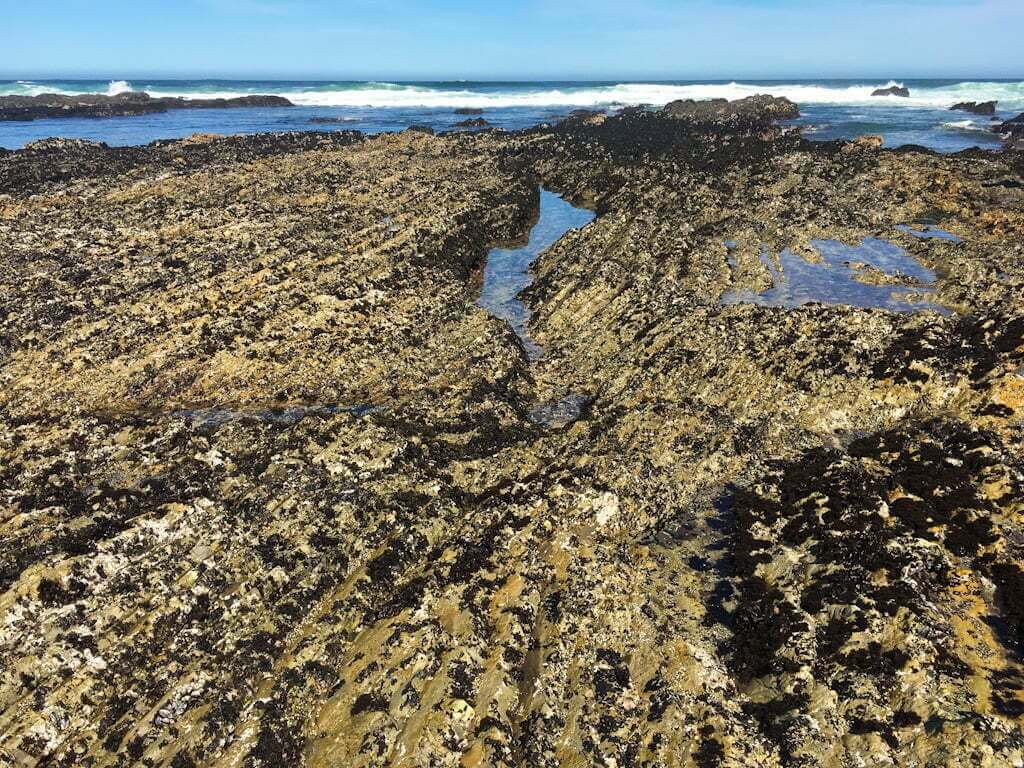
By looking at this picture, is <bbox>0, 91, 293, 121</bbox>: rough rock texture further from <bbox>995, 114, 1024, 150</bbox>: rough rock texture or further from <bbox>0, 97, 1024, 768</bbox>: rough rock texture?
<bbox>995, 114, 1024, 150</bbox>: rough rock texture

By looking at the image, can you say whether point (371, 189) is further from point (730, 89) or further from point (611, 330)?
point (730, 89)

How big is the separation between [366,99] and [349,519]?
128374 mm

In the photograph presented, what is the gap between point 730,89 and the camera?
417 ft

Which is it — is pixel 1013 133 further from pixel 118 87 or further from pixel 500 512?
pixel 118 87

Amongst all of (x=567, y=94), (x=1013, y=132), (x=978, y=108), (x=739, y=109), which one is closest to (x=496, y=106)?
(x=567, y=94)

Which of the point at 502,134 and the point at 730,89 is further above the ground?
the point at 730,89

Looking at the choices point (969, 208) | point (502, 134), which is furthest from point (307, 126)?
point (969, 208)

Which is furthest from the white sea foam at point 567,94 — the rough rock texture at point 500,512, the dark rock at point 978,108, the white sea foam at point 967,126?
the rough rock texture at point 500,512

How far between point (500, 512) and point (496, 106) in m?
112

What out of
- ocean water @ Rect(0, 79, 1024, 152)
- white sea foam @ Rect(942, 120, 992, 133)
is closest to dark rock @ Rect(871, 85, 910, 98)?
ocean water @ Rect(0, 79, 1024, 152)

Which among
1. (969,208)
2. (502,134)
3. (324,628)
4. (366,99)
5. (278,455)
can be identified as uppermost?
(366,99)

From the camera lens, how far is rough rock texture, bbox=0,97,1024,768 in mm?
6676

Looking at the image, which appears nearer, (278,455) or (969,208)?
(278,455)

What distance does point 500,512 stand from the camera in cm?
967
